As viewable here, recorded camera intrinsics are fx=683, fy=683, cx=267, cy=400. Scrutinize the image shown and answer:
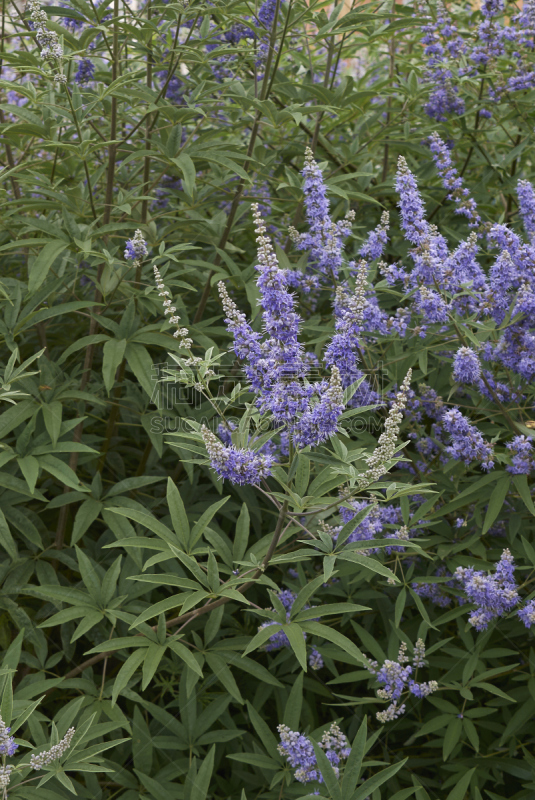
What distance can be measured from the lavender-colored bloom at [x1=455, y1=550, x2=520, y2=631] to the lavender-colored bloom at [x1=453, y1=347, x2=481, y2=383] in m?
0.86

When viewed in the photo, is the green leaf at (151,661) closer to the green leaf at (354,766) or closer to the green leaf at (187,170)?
the green leaf at (354,766)

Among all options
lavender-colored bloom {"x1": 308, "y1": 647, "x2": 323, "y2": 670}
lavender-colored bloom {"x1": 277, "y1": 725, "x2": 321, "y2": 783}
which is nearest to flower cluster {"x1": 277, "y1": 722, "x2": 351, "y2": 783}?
lavender-colored bloom {"x1": 277, "y1": 725, "x2": 321, "y2": 783}

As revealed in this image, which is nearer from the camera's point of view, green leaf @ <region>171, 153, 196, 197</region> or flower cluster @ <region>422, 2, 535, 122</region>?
green leaf @ <region>171, 153, 196, 197</region>

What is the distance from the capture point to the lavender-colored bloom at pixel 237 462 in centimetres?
239

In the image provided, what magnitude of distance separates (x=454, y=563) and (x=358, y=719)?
1067mm

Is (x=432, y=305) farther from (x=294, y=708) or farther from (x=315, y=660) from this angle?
(x=294, y=708)

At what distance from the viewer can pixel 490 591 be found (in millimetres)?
3127

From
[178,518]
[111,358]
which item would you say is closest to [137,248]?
[111,358]

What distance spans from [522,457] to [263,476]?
153cm

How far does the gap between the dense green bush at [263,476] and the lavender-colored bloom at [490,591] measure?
0.02m

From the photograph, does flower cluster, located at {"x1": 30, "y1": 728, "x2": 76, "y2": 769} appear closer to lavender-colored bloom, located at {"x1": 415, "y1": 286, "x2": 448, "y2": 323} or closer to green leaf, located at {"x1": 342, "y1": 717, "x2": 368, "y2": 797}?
green leaf, located at {"x1": 342, "y1": 717, "x2": 368, "y2": 797}

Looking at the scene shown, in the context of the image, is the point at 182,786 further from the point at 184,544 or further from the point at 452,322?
the point at 452,322

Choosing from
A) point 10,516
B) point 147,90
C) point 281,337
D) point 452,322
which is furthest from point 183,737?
point 147,90

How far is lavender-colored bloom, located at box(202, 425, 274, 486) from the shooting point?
239 centimetres
